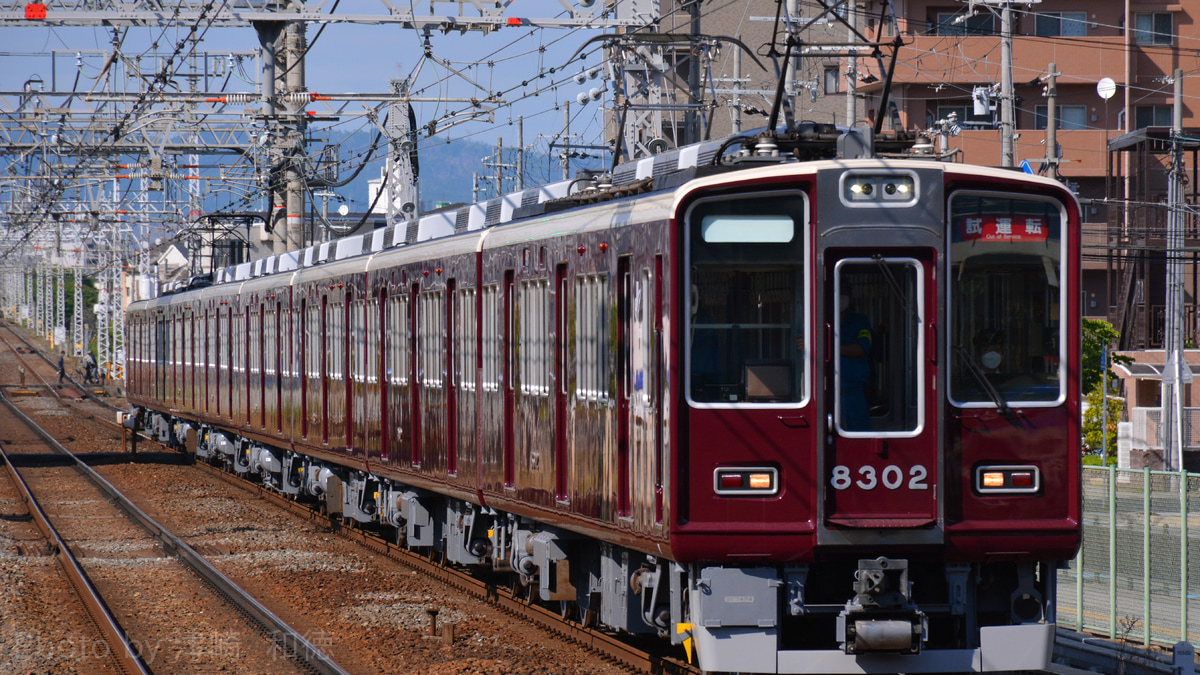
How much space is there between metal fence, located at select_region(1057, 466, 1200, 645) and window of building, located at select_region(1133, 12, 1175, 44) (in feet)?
95.4

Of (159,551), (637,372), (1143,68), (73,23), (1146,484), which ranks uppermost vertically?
(1143,68)

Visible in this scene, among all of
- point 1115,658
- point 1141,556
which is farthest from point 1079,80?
point 1115,658

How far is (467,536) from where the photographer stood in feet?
40.1

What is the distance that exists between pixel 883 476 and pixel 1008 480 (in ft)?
2.19

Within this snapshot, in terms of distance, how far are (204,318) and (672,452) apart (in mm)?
18193

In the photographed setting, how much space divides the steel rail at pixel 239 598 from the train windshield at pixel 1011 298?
419cm

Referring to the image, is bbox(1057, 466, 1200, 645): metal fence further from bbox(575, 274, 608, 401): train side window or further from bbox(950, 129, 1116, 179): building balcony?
bbox(950, 129, 1116, 179): building balcony

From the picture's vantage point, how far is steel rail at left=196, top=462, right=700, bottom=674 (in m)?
8.95

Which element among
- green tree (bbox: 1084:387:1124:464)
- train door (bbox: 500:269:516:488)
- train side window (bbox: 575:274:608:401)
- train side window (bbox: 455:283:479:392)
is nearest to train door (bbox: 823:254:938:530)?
train side window (bbox: 575:274:608:401)

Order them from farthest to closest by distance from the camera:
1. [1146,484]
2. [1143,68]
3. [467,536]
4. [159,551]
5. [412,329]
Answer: [1143,68]
[159,551]
[412,329]
[467,536]
[1146,484]

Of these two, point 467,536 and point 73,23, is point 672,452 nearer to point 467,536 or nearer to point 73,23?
point 467,536

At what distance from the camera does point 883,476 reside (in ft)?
23.8

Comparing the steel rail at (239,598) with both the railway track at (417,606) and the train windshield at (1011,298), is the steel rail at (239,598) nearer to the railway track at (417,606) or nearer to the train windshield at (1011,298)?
the railway track at (417,606)

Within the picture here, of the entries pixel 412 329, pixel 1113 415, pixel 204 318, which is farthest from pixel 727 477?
pixel 1113 415
